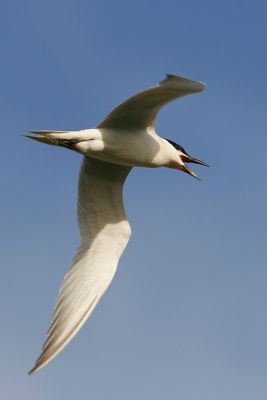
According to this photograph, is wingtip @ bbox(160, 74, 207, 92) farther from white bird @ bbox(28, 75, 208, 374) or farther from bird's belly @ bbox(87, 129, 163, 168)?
bird's belly @ bbox(87, 129, 163, 168)

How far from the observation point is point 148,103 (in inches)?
469

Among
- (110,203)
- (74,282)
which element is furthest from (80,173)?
(74,282)

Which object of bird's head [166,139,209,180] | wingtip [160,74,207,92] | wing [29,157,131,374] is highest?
wingtip [160,74,207,92]

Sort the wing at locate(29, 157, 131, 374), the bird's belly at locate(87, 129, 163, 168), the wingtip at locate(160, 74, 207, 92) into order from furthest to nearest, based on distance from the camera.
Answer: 1. the wing at locate(29, 157, 131, 374)
2. the bird's belly at locate(87, 129, 163, 168)
3. the wingtip at locate(160, 74, 207, 92)

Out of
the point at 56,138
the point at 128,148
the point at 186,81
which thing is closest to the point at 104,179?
the point at 128,148

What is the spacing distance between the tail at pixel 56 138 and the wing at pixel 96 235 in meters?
1.38

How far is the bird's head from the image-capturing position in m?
13.2

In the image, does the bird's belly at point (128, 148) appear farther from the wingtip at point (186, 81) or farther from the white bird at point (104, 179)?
the wingtip at point (186, 81)

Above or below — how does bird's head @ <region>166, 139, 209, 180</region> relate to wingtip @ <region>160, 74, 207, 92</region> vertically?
below

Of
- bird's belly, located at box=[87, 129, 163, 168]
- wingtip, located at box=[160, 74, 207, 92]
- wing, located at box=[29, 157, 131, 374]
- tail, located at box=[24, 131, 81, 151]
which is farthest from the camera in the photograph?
wing, located at box=[29, 157, 131, 374]

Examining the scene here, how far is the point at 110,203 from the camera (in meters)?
13.7

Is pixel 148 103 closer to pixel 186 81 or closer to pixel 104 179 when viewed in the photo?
pixel 186 81

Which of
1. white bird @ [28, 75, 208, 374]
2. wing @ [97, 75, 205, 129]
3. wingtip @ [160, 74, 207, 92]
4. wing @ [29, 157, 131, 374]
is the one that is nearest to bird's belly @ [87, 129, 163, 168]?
white bird @ [28, 75, 208, 374]

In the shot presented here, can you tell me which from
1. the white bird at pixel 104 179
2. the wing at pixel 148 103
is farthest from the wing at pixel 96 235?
the wing at pixel 148 103
